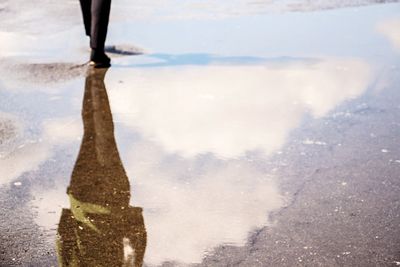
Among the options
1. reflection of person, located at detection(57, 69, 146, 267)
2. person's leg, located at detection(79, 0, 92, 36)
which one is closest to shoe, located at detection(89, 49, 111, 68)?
person's leg, located at detection(79, 0, 92, 36)

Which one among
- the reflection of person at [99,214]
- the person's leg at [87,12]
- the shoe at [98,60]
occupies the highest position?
the reflection of person at [99,214]

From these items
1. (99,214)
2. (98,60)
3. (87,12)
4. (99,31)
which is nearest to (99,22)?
(99,31)

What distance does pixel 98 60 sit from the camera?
16.7ft

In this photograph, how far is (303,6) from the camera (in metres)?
7.59

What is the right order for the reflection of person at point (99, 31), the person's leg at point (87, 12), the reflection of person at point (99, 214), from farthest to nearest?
the person's leg at point (87, 12)
the reflection of person at point (99, 31)
the reflection of person at point (99, 214)

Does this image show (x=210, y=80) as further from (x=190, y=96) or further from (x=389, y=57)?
(x=389, y=57)

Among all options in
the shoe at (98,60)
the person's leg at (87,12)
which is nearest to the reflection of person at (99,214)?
the shoe at (98,60)

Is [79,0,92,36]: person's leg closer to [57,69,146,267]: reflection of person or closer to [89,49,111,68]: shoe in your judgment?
[89,49,111,68]: shoe

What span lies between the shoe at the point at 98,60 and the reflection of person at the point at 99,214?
158 cm

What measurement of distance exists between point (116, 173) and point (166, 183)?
30 cm

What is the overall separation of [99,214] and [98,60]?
8.92ft

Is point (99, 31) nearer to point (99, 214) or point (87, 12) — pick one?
point (87, 12)

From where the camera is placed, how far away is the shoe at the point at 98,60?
5.08 metres

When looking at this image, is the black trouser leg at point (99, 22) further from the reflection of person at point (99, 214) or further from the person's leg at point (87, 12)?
the reflection of person at point (99, 214)
